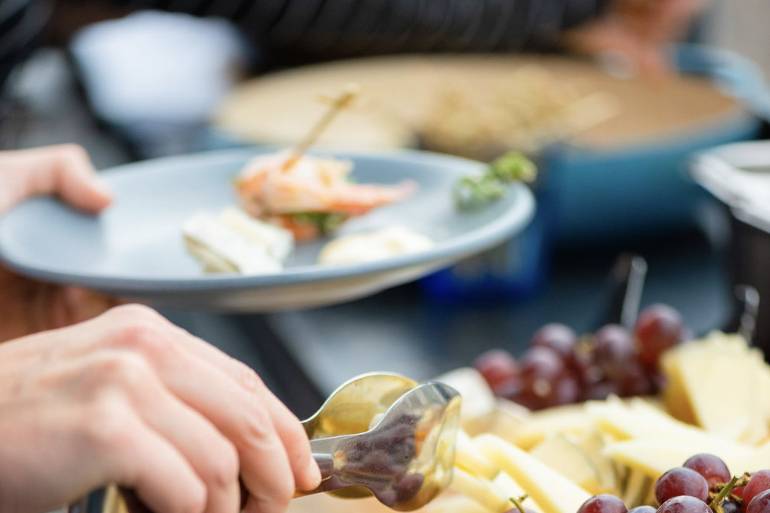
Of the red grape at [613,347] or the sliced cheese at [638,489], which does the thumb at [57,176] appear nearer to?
the red grape at [613,347]

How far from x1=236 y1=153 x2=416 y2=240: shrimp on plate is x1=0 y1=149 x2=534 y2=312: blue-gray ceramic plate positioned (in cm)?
3

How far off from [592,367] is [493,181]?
0.69ft

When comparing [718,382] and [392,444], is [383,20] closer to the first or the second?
[718,382]

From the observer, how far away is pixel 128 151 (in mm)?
1864

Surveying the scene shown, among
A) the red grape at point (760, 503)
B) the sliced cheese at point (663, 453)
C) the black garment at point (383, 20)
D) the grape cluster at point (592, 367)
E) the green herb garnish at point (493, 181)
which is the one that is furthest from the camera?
the black garment at point (383, 20)

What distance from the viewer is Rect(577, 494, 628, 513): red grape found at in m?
0.49

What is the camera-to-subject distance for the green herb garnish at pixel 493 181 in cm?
91

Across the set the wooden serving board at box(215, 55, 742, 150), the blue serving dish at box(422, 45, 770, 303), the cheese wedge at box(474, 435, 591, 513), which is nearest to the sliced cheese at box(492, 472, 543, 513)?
the cheese wedge at box(474, 435, 591, 513)

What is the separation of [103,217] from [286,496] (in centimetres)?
60

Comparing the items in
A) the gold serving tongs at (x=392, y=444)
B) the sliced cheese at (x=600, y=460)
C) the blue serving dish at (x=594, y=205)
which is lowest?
the blue serving dish at (x=594, y=205)

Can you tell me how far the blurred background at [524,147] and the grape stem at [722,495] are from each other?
0.35 meters

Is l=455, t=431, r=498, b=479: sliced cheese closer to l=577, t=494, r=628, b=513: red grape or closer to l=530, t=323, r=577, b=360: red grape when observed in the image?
l=577, t=494, r=628, b=513: red grape

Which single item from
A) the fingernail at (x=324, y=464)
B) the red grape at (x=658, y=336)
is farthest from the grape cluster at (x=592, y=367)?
the fingernail at (x=324, y=464)

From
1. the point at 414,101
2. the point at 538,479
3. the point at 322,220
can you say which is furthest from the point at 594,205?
the point at 538,479
